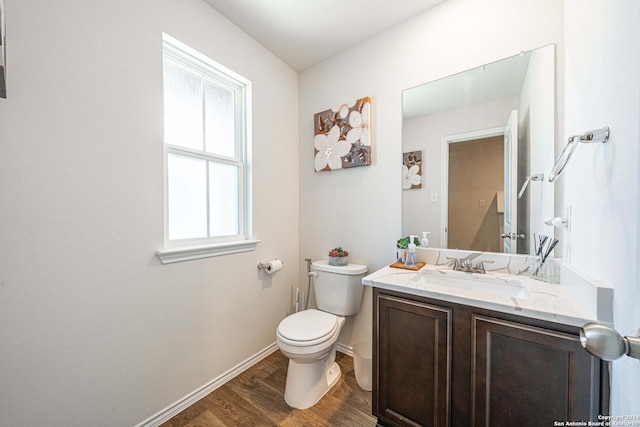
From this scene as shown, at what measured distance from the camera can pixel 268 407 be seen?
58.0 inches

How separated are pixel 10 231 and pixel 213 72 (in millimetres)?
1392

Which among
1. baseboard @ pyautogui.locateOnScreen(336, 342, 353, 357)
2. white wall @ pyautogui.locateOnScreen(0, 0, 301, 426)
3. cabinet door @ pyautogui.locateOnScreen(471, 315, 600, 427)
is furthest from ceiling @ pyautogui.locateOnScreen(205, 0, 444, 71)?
baseboard @ pyautogui.locateOnScreen(336, 342, 353, 357)

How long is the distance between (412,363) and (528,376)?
0.44m

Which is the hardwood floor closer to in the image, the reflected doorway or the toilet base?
the toilet base

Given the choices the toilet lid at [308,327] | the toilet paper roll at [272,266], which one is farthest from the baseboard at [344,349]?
the toilet paper roll at [272,266]

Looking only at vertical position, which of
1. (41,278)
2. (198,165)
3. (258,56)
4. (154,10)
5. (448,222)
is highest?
(258,56)

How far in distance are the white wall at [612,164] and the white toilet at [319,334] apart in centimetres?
117

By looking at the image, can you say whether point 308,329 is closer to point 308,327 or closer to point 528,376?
point 308,327

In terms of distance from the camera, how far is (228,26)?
1.70 meters

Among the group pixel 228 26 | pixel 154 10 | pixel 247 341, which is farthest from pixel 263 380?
pixel 228 26

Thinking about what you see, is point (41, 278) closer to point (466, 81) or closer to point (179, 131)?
point (179, 131)

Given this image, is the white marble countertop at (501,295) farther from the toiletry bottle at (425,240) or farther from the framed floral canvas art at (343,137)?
the framed floral canvas art at (343,137)

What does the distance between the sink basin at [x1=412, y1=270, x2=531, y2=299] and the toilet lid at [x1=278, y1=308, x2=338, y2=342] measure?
630 mm

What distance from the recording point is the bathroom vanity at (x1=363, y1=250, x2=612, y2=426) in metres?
0.84
